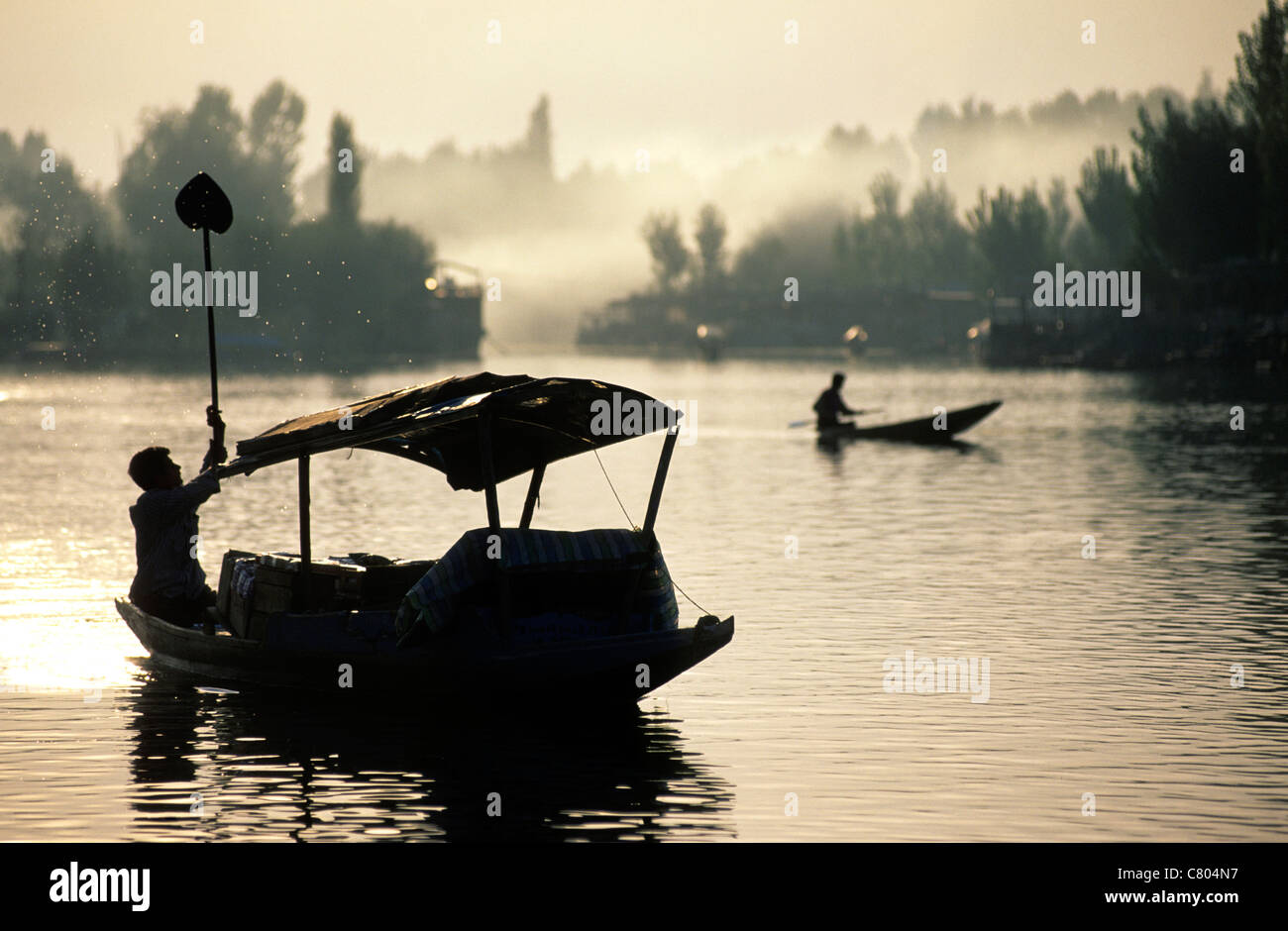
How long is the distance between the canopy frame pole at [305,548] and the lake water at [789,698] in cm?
98

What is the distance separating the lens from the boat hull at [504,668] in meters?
13.4

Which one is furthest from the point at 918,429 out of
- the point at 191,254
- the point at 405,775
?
the point at 191,254

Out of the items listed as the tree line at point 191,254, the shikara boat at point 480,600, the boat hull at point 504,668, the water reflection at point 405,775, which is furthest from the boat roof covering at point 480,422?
the tree line at point 191,254

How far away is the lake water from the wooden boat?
990 cm

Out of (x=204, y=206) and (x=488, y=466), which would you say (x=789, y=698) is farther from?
(x=204, y=206)

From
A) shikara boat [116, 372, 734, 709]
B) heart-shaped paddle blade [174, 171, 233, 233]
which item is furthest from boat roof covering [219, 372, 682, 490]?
heart-shaped paddle blade [174, 171, 233, 233]

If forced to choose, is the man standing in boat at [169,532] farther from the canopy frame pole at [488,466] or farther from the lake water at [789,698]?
the canopy frame pole at [488,466]

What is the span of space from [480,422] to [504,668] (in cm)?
197

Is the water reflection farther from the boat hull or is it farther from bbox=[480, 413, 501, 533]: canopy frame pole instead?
A: bbox=[480, 413, 501, 533]: canopy frame pole

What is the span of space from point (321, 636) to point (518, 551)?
2123 mm

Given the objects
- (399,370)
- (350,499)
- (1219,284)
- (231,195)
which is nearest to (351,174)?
(231,195)

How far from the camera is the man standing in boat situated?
14.8m

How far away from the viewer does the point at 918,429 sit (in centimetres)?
4672
